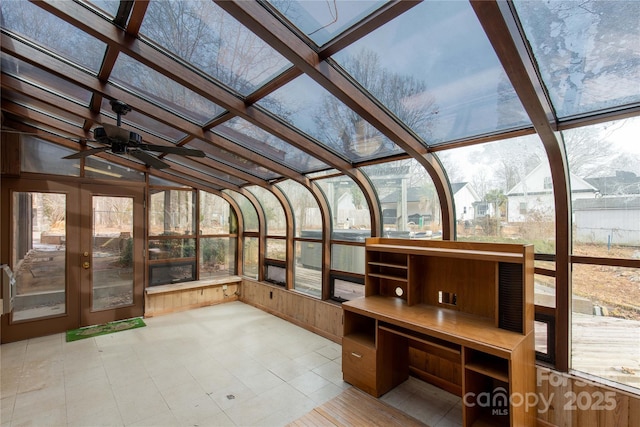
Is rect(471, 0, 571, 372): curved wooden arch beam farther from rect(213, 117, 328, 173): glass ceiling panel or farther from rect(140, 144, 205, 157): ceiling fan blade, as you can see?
rect(140, 144, 205, 157): ceiling fan blade

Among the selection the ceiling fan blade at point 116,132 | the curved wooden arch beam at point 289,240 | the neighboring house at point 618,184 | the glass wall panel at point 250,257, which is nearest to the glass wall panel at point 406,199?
the neighboring house at point 618,184

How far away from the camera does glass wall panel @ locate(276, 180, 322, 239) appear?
16.9 feet

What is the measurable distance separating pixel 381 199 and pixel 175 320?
4397 mm

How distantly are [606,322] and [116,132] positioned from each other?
4.59 metres

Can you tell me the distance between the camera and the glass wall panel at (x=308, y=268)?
5.13 meters

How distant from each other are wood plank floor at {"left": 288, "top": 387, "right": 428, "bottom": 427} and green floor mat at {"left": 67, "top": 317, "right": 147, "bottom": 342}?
3848mm

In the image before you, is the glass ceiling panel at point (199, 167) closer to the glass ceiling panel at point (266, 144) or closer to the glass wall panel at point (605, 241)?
the glass ceiling panel at point (266, 144)

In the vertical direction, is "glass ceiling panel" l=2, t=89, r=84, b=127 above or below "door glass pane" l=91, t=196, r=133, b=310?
above

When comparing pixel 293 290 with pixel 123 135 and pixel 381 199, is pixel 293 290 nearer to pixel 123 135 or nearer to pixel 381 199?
pixel 381 199

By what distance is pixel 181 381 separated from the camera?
3385 millimetres

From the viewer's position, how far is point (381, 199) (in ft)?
13.5

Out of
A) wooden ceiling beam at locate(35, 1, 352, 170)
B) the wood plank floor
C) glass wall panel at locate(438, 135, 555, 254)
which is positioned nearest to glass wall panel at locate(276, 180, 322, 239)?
wooden ceiling beam at locate(35, 1, 352, 170)

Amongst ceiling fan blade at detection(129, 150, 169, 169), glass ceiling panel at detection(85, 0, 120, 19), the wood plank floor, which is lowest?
the wood plank floor

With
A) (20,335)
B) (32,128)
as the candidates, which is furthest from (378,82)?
(20,335)
